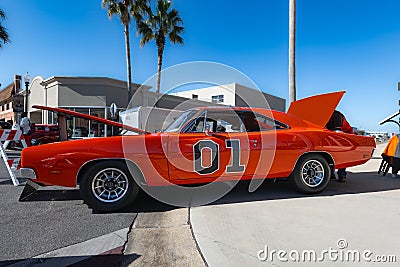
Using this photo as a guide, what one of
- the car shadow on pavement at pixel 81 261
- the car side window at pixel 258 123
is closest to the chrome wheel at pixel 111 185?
the car shadow on pavement at pixel 81 261

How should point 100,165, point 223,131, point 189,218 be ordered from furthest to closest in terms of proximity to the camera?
point 223,131 → point 100,165 → point 189,218

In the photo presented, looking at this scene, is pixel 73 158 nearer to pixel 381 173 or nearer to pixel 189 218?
pixel 189 218

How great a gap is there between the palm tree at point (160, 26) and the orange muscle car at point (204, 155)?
14832 millimetres

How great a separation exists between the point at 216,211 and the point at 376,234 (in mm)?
1836

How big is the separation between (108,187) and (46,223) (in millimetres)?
841

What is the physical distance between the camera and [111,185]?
12.5 feet

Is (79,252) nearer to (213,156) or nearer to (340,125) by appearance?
(213,156)

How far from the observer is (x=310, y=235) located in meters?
2.85

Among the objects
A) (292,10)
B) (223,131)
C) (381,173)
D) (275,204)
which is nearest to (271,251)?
(275,204)

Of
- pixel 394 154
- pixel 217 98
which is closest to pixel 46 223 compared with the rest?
pixel 394 154

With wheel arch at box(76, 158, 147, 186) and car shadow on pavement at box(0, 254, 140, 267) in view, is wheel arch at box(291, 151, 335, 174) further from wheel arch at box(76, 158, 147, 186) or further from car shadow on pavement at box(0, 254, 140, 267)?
car shadow on pavement at box(0, 254, 140, 267)

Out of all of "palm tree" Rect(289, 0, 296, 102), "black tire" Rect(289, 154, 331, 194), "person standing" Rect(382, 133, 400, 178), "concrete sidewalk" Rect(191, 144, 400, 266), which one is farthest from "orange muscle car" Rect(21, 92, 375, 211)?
"palm tree" Rect(289, 0, 296, 102)

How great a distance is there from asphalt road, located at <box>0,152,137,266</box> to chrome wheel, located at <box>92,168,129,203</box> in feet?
0.80

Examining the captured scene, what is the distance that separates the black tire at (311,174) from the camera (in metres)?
4.51
